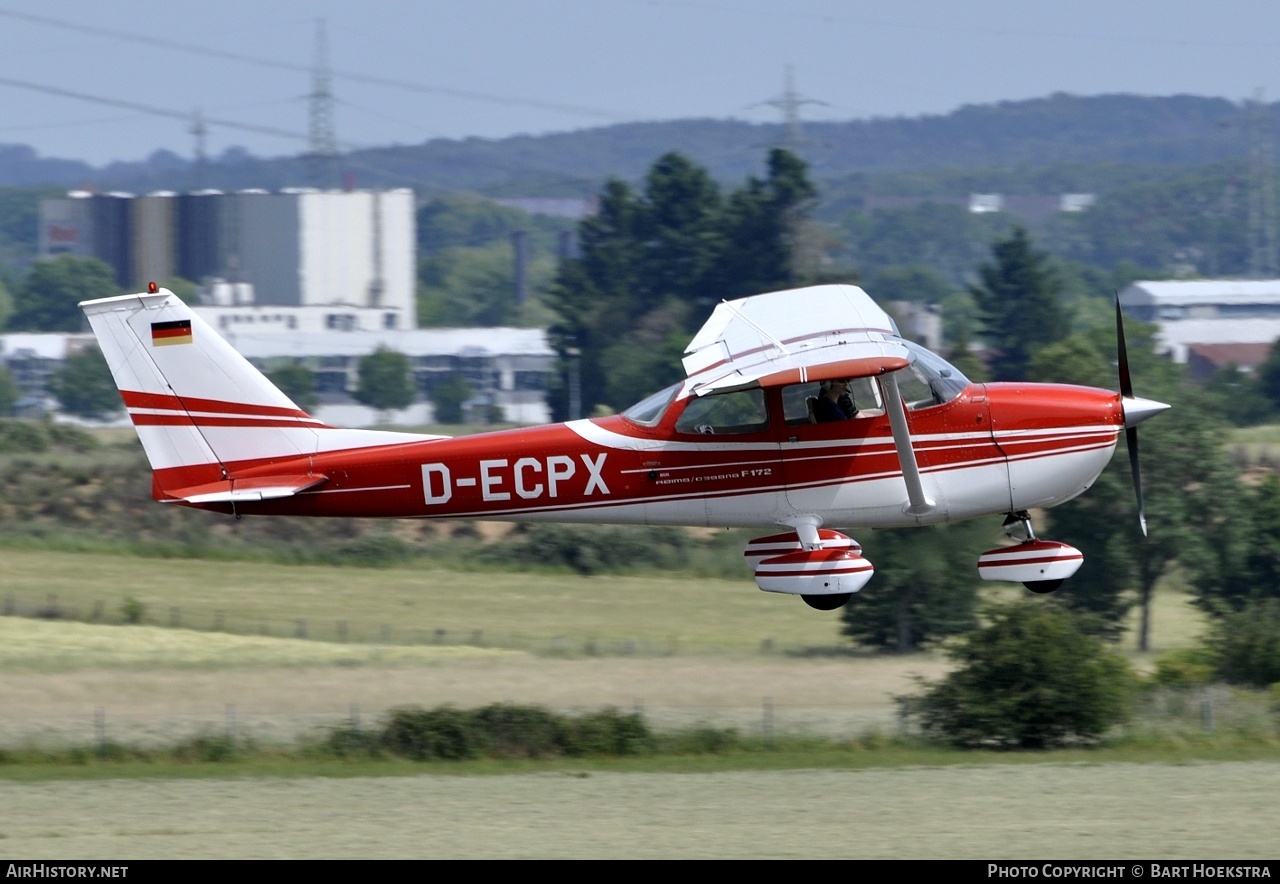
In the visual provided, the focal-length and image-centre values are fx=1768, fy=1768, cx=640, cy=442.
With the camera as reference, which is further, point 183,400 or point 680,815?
point 680,815

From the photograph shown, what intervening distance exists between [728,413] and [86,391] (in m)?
103

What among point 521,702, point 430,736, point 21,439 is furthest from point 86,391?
point 430,736

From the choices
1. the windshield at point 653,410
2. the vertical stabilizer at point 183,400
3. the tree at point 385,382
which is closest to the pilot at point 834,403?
the windshield at point 653,410

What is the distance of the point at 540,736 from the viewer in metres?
27.8

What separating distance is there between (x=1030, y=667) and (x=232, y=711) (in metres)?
13.9

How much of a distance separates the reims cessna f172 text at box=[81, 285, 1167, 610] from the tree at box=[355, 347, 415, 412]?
319 ft

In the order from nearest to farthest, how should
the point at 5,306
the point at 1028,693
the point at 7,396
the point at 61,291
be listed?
the point at 1028,693 < the point at 7,396 < the point at 61,291 < the point at 5,306

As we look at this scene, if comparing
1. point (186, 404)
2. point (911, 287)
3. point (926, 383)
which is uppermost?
point (911, 287)

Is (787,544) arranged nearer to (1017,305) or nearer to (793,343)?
(793,343)

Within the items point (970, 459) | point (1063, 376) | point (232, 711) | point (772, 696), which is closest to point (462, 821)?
point (970, 459)

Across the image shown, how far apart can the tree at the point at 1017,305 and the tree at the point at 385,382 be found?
38291 mm

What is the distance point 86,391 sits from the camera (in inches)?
4483

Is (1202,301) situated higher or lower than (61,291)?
lower

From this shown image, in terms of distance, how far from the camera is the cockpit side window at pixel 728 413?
17703 millimetres
